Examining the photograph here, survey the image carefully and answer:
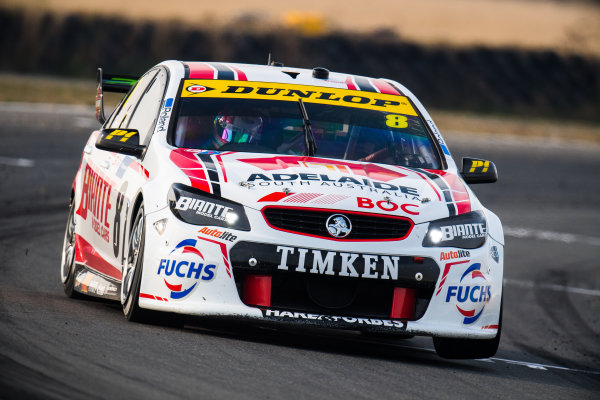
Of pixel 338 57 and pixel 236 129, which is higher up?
pixel 236 129

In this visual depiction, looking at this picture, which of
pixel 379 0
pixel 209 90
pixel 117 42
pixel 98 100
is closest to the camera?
pixel 209 90

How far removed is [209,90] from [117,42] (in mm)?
32783

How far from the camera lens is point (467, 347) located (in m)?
6.61

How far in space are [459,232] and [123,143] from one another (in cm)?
190

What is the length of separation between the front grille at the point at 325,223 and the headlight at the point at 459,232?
0.51 feet

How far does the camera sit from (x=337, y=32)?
42000mm

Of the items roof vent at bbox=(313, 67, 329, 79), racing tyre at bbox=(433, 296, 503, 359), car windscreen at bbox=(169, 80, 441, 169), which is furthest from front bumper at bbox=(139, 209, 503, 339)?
roof vent at bbox=(313, 67, 329, 79)

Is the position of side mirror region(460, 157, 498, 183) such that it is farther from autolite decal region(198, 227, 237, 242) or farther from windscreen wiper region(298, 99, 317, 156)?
autolite decal region(198, 227, 237, 242)

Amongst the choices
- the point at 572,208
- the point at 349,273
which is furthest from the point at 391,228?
the point at 572,208

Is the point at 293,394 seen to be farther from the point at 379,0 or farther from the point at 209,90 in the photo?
the point at 379,0

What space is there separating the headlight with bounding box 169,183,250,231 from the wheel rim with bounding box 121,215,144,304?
0.27 m

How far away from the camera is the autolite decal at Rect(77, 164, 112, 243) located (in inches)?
284

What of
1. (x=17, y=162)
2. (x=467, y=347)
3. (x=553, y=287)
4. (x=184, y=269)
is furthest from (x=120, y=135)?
(x=17, y=162)

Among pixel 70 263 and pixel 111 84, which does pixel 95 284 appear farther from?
pixel 111 84
